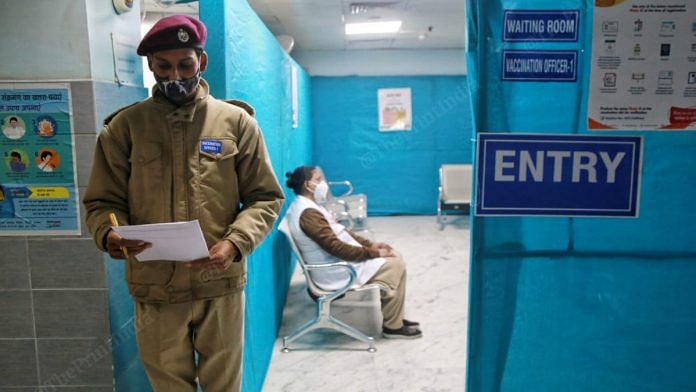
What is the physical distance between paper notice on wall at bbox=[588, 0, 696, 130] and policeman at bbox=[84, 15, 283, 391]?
96 cm

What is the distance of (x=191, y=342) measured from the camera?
152 cm

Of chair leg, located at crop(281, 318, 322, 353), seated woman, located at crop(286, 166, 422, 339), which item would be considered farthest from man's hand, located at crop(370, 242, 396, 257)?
chair leg, located at crop(281, 318, 322, 353)

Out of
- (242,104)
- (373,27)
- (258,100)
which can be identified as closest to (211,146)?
(242,104)

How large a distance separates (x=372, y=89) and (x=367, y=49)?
1.85 feet

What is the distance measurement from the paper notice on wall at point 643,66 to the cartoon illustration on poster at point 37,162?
1590 mm

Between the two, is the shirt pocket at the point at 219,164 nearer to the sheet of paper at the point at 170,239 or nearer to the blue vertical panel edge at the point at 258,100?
the sheet of paper at the point at 170,239

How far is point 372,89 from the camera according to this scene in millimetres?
7027

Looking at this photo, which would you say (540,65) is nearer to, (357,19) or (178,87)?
(178,87)

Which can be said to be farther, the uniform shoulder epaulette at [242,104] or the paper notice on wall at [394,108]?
the paper notice on wall at [394,108]

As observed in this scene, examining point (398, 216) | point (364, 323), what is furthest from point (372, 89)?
point (364, 323)

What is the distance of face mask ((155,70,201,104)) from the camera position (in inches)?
54.6

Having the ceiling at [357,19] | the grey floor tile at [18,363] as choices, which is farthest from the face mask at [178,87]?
the ceiling at [357,19]

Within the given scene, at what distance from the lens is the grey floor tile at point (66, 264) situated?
1720 mm

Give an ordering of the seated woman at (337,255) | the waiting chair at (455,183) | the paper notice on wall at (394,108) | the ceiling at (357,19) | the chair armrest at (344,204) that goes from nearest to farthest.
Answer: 1. the seated woman at (337,255)
2. the ceiling at (357,19)
3. the chair armrest at (344,204)
4. the waiting chair at (455,183)
5. the paper notice on wall at (394,108)
